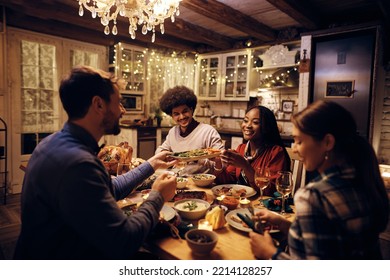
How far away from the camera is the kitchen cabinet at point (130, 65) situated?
4863mm

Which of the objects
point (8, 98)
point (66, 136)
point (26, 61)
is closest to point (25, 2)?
point (26, 61)

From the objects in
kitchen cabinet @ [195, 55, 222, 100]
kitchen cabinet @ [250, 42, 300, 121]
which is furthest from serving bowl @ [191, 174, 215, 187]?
kitchen cabinet @ [195, 55, 222, 100]

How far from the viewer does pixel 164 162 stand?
1.74 metres

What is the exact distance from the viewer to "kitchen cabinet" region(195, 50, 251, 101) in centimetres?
527

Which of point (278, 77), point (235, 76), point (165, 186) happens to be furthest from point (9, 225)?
point (278, 77)

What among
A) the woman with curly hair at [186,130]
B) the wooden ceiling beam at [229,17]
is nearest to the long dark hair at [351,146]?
the woman with curly hair at [186,130]

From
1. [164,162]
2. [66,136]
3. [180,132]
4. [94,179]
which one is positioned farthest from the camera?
[180,132]

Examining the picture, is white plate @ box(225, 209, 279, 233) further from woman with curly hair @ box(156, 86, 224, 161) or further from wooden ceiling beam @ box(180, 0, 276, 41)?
wooden ceiling beam @ box(180, 0, 276, 41)

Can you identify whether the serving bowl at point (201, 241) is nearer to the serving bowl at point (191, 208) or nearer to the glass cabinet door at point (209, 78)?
the serving bowl at point (191, 208)

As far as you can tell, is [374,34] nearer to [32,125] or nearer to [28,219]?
[28,219]

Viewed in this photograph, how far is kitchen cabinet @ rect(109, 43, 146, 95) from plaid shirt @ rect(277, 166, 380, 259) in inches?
172

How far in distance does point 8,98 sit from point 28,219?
3655 millimetres

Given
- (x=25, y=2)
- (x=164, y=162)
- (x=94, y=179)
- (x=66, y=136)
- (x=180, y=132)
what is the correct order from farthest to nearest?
(x=25, y=2)
(x=180, y=132)
(x=164, y=162)
(x=66, y=136)
(x=94, y=179)

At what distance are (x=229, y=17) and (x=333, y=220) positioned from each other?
3.55 m
